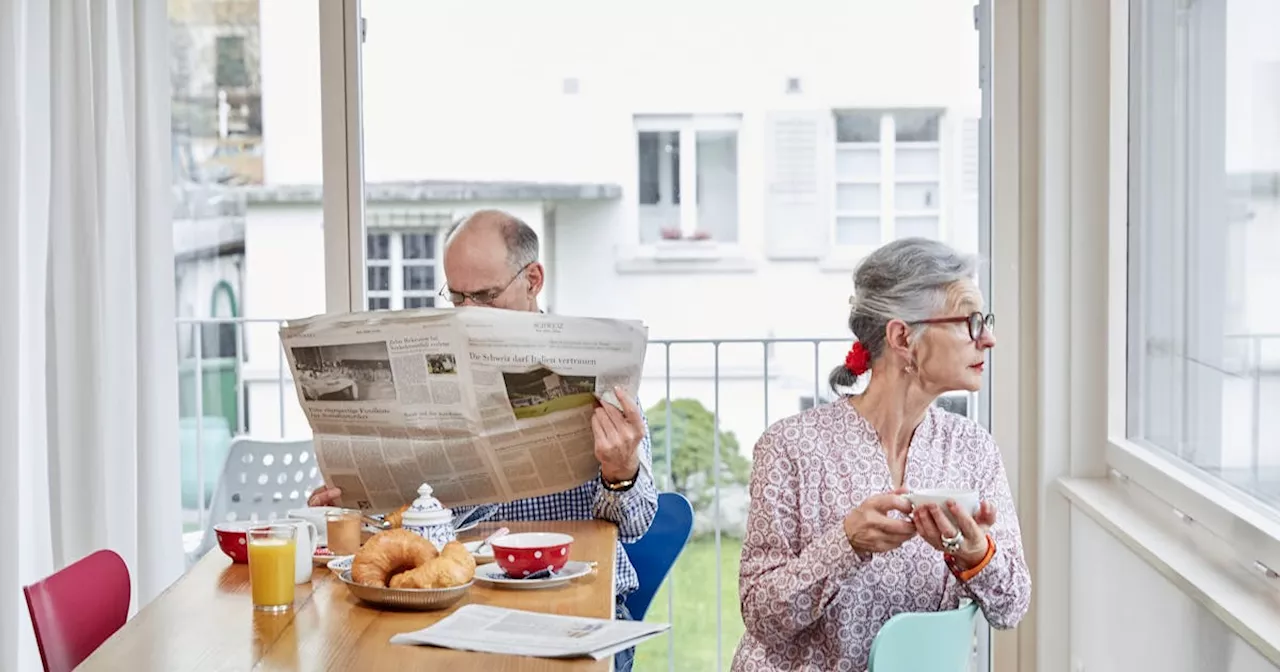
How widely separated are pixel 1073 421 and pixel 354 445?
153cm

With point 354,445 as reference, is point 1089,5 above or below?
above

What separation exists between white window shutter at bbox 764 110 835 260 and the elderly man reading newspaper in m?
1.05

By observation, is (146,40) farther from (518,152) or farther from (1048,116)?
(1048,116)

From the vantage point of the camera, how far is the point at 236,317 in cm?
408

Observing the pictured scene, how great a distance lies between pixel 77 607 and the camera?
1.94m

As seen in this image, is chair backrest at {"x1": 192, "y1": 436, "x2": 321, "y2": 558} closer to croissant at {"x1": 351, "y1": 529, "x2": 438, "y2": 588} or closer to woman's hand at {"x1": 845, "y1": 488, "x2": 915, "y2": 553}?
croissant at {"x1": 351, "y1": 529, "x2": 438, "y2": 588}

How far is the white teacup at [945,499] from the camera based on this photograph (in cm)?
190

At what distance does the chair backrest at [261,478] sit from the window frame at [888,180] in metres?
1.45

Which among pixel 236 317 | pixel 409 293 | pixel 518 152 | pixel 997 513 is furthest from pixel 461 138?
pixel 997 513

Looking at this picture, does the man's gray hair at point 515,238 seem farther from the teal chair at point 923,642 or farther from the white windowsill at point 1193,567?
the white windowsill at point 1193,567

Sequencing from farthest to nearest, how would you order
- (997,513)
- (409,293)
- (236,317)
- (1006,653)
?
1. (236,317)
2. (409,293)
3. (1006,653)
4. (997,513)

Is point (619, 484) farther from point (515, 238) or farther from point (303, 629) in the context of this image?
point (303, 629)

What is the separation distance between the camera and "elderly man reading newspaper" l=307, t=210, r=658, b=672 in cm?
229

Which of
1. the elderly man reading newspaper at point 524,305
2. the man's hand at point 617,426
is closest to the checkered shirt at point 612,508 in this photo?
the elderly man reading newspaper at point 524,305
